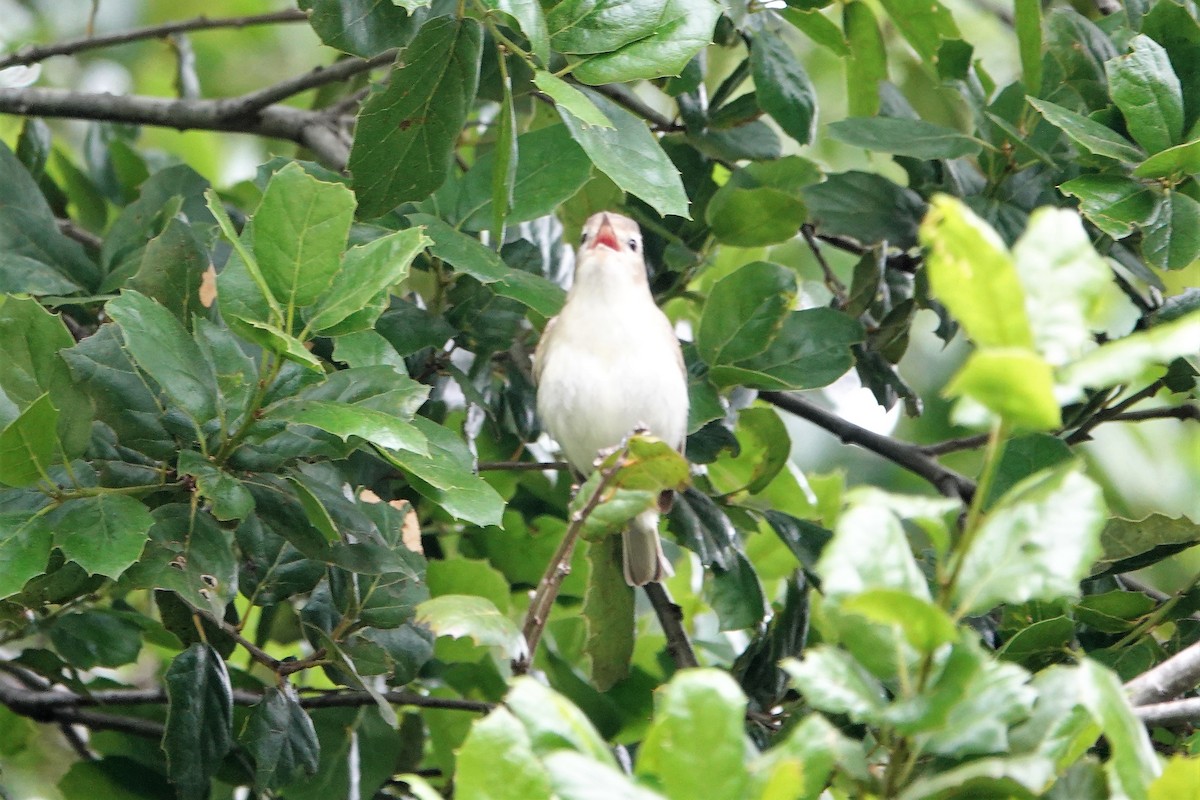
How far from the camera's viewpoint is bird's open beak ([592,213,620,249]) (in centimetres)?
313

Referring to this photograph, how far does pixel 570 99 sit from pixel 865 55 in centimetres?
148

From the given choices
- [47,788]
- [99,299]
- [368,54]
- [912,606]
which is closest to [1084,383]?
[912,606]

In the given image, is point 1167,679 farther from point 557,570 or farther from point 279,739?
point 279,739

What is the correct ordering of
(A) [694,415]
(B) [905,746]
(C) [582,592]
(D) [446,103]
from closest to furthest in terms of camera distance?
1. (B) [905,746]
2. (D) [446,103]
3. (A) [694,415]
4. (C) [582,592]

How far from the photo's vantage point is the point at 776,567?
11.0ft

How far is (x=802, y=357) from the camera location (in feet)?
8.79

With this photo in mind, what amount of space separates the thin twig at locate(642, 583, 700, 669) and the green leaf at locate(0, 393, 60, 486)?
1.40 meters

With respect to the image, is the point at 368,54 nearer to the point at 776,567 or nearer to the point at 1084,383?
the point at 1084,383

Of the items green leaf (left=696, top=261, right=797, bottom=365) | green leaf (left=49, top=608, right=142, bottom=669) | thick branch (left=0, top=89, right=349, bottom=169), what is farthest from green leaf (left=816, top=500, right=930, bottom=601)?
thick branch (left=0, top=89, right=349, bottom=169)

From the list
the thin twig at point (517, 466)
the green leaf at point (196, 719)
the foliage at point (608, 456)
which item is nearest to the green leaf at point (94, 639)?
the foliage at point (608, 456)

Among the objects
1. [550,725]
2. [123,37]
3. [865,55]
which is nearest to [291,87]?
[123,37]

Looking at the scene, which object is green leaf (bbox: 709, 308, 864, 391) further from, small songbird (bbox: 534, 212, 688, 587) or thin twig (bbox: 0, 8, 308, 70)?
thin twig (bbox: 0, 8, 308, 70)

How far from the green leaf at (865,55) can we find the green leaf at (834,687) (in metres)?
2.01

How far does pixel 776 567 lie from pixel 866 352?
0.69m
